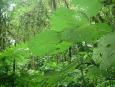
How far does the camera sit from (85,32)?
0.32 meters

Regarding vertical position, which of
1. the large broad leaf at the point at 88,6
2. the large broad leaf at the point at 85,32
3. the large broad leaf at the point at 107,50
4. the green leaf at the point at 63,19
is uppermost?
the large broad leaf at the point at 88,6

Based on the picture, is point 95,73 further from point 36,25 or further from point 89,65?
point 36,25

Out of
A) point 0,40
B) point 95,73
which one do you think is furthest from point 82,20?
point 0,40

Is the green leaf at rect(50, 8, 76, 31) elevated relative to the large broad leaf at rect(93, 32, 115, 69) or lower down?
elevated

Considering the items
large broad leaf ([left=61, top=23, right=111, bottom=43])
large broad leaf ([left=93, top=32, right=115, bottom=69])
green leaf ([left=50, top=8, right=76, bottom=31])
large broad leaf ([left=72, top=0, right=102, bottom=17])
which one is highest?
large broad leaf ([left=72, top=0, right=102, bottom=17])

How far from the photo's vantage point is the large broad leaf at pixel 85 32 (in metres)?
0.32

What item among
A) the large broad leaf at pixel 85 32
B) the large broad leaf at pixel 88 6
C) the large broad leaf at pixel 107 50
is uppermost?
the large broad leaf at pixel 88 6

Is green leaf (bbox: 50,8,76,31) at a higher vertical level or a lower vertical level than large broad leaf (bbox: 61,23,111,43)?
higher

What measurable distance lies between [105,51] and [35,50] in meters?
0.11

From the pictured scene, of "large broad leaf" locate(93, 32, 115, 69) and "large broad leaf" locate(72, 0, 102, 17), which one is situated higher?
"large broad leaf" locate(72, 0, 102, 17)

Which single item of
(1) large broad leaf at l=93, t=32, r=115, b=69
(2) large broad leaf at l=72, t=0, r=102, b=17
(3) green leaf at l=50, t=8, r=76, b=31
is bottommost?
(1) large broad leaf at l=93, t=32, r=115, b=69

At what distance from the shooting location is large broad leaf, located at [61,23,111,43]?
1.04ft

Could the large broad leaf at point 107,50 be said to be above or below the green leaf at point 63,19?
below

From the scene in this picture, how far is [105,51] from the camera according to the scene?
0.27m
